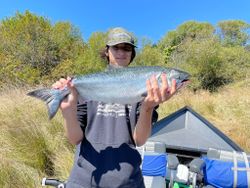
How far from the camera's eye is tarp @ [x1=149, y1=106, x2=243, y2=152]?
14.8 ft

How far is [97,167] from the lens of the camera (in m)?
2.16

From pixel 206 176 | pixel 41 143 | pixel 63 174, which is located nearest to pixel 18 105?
pixel 41 143

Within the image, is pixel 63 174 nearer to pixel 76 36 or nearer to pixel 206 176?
pixel 206 176

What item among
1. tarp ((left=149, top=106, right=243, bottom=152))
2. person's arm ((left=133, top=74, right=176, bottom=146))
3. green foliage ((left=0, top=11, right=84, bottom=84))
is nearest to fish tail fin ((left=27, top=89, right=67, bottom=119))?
person's arm ((left=133, top=74, right=176, bottom=146))

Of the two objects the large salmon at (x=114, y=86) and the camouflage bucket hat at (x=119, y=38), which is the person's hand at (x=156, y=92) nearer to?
the large salmon at (x=114, y=86)

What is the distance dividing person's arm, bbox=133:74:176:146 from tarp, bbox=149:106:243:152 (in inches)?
91.7

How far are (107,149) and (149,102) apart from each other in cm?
37

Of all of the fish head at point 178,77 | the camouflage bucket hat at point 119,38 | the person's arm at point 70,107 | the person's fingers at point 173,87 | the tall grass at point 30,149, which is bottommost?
the tall grass at point 30,149

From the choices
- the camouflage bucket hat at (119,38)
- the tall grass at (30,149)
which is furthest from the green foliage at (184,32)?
the camouflage bucket hat at (119,38)

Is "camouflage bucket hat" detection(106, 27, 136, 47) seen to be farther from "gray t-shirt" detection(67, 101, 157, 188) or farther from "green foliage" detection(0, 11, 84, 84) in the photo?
"green foliage" detection(0, 11, 84, 84)

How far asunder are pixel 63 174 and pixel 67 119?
2955 mm

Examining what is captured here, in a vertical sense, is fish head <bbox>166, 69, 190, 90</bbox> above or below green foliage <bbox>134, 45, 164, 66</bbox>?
below

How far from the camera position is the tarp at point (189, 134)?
4518 millimetres

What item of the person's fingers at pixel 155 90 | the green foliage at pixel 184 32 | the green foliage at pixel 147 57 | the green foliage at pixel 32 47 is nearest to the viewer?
the person's fingers at pixel 155 90
